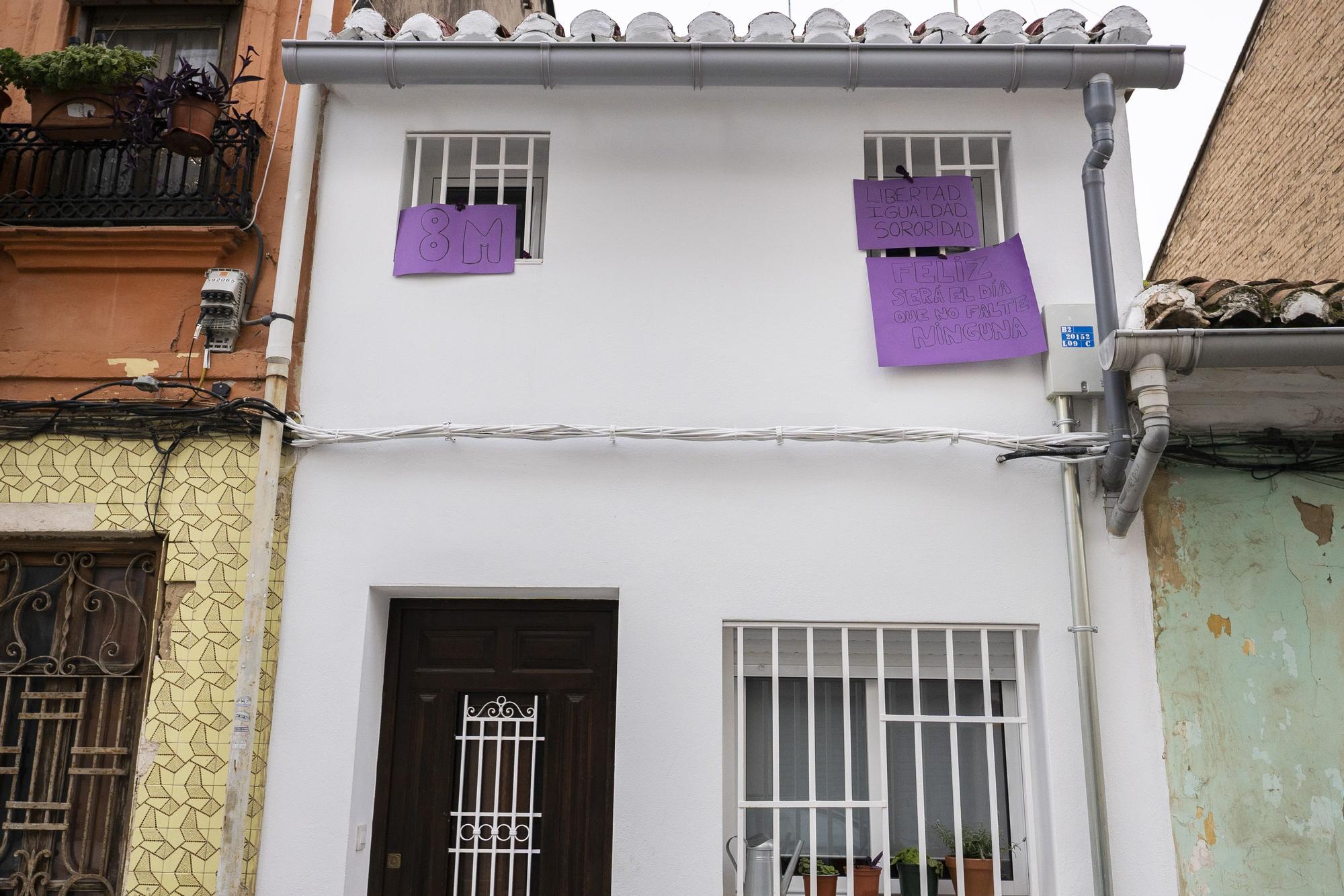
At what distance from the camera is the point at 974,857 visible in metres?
4.90

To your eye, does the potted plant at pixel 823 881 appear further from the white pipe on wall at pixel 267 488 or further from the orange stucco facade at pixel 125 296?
the orange stucco facade at pixel 125 296

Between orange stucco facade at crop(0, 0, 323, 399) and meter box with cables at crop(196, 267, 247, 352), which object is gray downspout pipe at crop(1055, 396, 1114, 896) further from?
meter box with cables at crop(196, 267, 247, 352)

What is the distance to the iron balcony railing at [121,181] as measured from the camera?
17.7 feet

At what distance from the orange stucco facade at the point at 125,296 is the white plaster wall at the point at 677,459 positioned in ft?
1.08

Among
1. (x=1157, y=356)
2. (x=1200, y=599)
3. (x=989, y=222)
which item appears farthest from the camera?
(x=989, y=222)

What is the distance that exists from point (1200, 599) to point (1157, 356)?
50.6 inches

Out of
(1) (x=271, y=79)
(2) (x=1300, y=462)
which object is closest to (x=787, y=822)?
(2) (x=1300, y=462)

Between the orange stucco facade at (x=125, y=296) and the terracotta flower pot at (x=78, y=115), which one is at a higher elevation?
the terracotta flower pot at (x=78, y=115)

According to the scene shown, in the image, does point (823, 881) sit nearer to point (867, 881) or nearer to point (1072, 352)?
point (867, 881)

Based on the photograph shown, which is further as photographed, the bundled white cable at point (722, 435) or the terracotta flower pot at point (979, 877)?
the bundled white cable at point (722, 435)

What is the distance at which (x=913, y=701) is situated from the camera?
5000 mm

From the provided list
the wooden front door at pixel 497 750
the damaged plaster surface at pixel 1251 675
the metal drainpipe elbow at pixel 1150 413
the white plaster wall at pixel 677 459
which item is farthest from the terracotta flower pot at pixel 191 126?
the damaged plaster surface at pixel 1251 675

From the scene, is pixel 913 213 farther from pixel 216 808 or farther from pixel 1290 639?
pixel 216 808

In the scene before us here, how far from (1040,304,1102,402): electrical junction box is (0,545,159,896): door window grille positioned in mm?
4758
